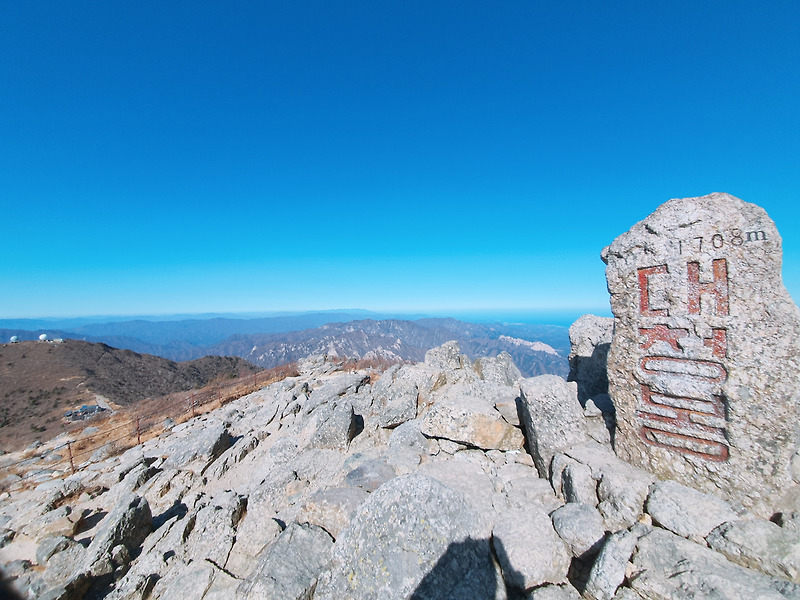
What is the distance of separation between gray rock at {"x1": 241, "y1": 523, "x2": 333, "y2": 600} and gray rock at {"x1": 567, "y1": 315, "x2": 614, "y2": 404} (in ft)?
23.0

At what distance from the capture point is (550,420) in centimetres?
691

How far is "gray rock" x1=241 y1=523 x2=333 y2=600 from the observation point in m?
4.91

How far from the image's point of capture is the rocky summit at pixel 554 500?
14.8 feet

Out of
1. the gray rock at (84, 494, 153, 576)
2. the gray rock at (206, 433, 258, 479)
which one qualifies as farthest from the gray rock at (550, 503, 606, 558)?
the gray rock at (206, 433, 258, 479)

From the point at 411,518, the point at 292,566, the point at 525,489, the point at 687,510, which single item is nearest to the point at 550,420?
the point at 525,489

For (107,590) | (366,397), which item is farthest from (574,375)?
(107,590)

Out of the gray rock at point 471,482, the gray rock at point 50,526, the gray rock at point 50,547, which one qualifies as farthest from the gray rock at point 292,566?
the gray rock at point 50,526

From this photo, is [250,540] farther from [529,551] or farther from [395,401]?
[529,551]

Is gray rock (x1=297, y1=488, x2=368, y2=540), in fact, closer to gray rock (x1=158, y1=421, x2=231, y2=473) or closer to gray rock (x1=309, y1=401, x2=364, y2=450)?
gray rock (x1=309, y1=401, x2=364, y2=450)

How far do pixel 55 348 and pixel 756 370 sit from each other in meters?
79.6

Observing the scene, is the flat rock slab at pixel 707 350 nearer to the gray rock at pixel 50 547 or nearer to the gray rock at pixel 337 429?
the gray rock at pixel 337 429

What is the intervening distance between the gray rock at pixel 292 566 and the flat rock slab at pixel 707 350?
595cm

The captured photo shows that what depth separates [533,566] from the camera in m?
4.70

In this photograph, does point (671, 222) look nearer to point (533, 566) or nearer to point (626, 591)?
point (626, 591)
